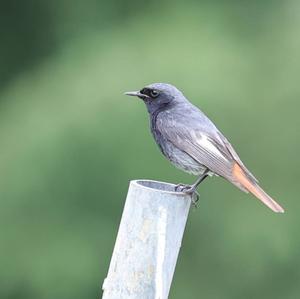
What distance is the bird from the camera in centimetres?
501

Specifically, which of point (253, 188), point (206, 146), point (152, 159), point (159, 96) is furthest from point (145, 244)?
point (152, 159)

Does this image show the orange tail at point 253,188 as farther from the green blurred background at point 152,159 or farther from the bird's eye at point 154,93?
the green blurred background at point 152,159

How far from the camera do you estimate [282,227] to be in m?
7.46

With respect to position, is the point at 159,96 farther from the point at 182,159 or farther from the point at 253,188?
the point at 253,188

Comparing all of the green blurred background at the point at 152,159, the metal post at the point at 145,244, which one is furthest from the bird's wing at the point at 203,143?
the green blurred background at the point at 152,159

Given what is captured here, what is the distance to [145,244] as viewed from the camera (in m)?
3.91

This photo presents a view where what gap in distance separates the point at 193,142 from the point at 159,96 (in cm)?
46

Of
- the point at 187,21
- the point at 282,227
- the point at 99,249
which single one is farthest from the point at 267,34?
the point at 99,249

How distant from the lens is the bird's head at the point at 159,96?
5.44 m

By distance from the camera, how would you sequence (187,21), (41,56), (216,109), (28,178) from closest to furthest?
(216,109) → (28,178) → (187,21) → (41,56)

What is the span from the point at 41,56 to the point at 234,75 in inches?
94.8

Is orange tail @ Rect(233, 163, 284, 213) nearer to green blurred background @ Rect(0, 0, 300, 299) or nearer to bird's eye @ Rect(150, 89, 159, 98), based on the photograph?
bird's eye @ Rect(150, 89, 159, 98)

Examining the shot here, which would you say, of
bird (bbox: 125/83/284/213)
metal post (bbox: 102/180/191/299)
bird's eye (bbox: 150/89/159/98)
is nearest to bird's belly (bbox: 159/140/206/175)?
bird (bbox: 125/83/284/213)

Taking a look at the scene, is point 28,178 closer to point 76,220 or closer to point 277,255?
point 76,220
